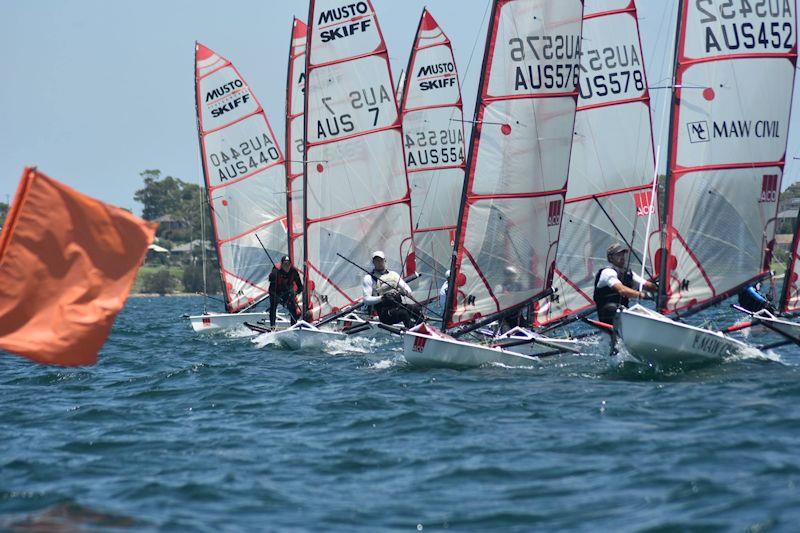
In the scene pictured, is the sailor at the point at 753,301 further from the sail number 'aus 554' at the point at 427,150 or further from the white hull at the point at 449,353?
the sail number 'aus 554' at the point at 427,150

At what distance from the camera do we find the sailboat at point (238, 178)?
1123 inches

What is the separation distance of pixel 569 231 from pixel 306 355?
15.5ft

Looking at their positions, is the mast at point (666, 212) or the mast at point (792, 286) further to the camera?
the mast at point (792, 286)

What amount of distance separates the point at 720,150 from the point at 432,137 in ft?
40.6

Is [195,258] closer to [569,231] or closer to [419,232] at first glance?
[419,232]

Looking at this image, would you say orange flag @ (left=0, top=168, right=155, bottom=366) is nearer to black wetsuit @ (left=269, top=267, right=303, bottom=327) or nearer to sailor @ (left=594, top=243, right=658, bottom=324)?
sailor @ (left=594, top=243, right=658, bottom=324)

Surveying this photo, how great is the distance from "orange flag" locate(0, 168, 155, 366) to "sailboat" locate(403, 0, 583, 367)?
841 cm

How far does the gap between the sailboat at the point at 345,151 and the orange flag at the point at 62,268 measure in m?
13.2

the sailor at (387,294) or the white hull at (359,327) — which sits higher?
the sailor at (387,294)

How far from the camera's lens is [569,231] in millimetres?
19750

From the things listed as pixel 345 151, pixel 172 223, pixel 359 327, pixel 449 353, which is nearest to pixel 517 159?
pixel 449 353

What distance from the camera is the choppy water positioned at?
782 centimetres

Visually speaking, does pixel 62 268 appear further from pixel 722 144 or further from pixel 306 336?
pixel 306 336

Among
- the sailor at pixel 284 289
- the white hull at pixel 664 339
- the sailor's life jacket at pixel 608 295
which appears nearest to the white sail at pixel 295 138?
the sailor at pixel 284 289
